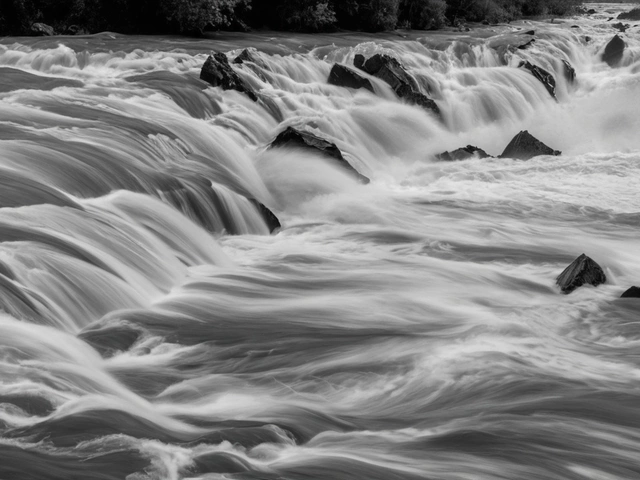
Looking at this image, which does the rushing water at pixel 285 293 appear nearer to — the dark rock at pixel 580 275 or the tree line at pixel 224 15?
the dark rock at pixel 580 275

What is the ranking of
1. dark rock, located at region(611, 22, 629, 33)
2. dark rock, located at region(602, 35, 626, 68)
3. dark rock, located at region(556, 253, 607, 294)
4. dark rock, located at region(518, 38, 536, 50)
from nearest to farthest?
dark rock, located at region(556, 253, 607, 294) < dark rock, located at region(518, 38, 536, 50) < dark rock, located at region(602, 35, 626, 68) < dark rock, located at region(611, 22, 629, 33)

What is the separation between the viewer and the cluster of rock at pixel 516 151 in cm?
1778

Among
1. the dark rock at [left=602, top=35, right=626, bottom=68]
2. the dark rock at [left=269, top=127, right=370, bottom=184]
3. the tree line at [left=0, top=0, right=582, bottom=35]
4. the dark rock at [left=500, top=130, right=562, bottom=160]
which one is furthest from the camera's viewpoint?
the dark rock at [left=602, top=35, right=626, bottom=68]

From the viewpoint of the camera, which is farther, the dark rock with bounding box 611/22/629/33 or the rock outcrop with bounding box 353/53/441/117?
the dark rock with bounding box 611/22/629/33

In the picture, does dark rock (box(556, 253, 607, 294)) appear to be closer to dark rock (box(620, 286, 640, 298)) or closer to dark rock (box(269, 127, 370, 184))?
dark rock (box(620, 286, 640, 298))

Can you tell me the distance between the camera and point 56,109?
1334cm

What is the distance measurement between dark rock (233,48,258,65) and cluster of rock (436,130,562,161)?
4.53 m

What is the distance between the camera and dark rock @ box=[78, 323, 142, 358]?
24.3 feet

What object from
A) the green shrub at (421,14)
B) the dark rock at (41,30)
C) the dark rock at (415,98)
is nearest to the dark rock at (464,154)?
the dark rock at (415,98)

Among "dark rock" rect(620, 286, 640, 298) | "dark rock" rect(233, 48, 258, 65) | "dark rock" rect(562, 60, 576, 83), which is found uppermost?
"dark rock" rect(233, 48, 258, 65)

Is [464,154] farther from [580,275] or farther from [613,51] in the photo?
[613,51]

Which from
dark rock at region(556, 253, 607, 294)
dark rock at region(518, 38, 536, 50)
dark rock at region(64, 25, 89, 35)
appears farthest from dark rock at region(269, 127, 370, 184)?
dark rock at region(518, 38, 536, 50)

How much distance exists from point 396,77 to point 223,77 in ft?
15.8

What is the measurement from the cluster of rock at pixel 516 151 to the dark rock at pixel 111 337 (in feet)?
35.7
